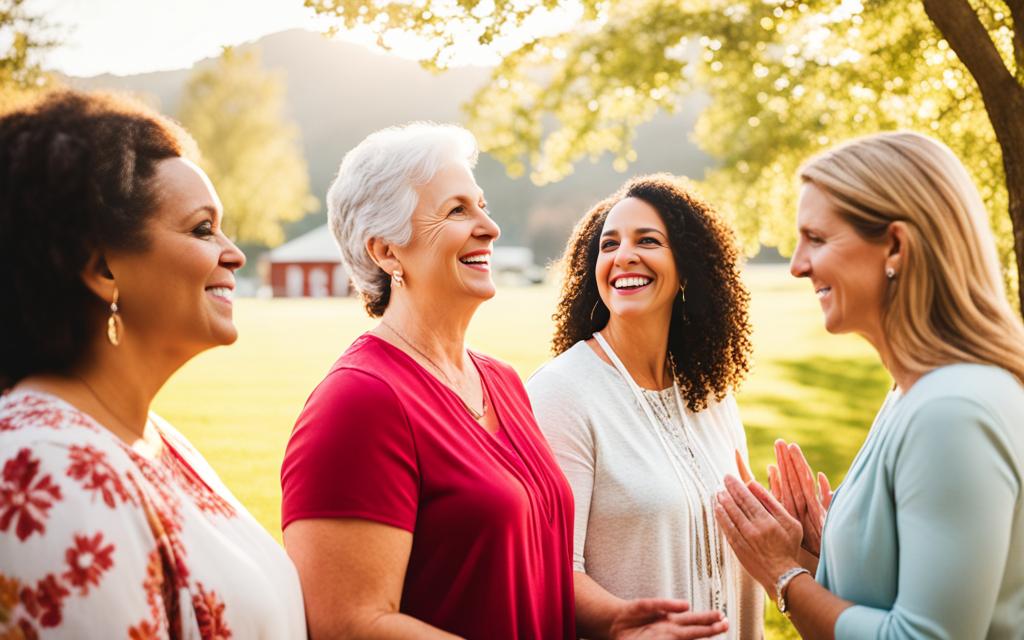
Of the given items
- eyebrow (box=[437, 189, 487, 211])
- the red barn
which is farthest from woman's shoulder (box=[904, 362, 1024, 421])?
the red barn

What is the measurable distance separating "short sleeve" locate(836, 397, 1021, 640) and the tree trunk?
4.53 m

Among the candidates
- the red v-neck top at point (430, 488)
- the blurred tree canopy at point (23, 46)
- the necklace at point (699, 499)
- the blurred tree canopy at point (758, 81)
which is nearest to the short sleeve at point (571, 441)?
the necklace at point (699, 499)

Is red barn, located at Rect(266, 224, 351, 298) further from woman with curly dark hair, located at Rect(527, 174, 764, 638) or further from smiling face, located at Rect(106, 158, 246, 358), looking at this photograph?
smiling face, located at Rect(106, 158, 246, 358)

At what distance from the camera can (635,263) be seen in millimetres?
3750

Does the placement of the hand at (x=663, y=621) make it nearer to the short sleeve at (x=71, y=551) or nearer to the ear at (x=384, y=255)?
the ear at (x=384, y=255)

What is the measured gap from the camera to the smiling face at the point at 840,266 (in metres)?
2.38

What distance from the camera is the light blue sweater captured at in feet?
6.62

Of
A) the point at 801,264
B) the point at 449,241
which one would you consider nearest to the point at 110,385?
the point at 449,241

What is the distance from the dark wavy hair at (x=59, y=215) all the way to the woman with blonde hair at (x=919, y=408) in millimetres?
1822

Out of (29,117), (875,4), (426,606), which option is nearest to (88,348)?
(29,117)

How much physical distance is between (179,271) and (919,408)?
1.82 m

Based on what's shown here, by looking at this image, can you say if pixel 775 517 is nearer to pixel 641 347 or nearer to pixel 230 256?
pixel 641 347

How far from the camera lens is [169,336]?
2.08 meters

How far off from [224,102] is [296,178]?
840 cm
